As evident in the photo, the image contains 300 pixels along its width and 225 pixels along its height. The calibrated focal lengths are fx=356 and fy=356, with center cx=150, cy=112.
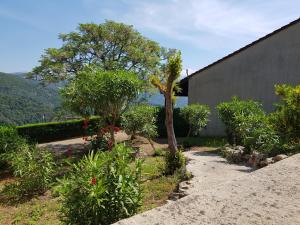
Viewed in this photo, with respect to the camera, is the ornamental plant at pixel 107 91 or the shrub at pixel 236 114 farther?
the shrub at pixel 236 114

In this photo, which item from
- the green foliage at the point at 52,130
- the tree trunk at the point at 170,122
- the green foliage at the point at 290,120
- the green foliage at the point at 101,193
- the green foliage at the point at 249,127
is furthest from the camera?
the green foliage at the point at 52,130

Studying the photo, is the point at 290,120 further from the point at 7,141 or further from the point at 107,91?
the point at 7,141

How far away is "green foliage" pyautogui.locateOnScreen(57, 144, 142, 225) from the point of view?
5043 mm

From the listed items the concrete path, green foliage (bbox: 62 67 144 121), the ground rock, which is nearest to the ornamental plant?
green foliage (bbox: 62 67 144 121)

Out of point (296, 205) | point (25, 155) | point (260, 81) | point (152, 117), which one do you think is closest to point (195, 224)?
point (296, 205)

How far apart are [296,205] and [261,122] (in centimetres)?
1020

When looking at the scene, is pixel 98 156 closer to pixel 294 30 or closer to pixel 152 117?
pixel 152 117

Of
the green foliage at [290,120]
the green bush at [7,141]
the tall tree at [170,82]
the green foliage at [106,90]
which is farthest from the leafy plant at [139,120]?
the green foliage at [290,120]

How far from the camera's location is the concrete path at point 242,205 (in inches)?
130

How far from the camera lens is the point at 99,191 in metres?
5.04

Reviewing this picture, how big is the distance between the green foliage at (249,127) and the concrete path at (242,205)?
23.5ft

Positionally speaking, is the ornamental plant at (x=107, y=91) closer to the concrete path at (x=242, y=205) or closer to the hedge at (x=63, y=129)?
the hedge at (x=63, y=129)

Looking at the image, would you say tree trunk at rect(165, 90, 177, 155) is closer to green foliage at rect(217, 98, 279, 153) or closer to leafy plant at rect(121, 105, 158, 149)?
green foliage at rect(217, 98, 279, 153)

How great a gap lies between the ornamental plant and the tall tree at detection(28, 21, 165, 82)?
502 inches
